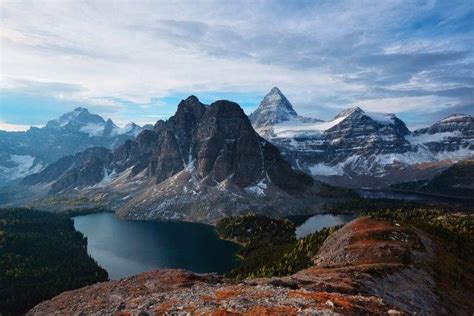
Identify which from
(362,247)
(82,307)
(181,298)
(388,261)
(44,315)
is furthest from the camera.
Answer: (362,247)

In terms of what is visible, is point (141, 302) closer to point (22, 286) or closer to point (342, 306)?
point (342, 306)

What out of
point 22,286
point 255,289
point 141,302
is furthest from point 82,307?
point 22,286

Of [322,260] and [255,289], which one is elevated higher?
[255,289]

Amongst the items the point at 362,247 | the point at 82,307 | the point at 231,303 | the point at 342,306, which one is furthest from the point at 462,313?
the point at 82,307

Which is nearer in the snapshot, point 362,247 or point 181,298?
point 181,298

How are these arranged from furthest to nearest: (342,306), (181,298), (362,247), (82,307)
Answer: (362,247) → (82,307) → (181,298) → (342,306)

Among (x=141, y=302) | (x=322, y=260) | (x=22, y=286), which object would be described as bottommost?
(x=22, y=286)
